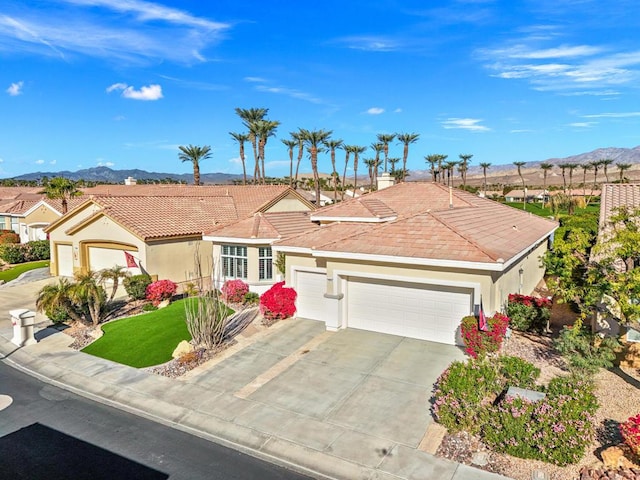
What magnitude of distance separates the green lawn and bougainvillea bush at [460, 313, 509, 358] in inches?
1108

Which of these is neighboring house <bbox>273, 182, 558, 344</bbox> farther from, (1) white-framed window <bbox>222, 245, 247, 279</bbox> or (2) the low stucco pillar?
(2) the low stucco pillar

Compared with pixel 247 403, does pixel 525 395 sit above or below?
above

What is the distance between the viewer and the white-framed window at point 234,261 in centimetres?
2255

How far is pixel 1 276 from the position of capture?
29.1 meters

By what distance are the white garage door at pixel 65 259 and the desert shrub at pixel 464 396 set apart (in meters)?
25.8

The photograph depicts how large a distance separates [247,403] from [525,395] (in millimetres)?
6691

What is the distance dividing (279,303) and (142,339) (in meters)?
5.32

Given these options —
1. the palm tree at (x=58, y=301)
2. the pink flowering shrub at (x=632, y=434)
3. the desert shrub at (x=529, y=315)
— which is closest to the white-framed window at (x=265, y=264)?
the palm tree at (x=58, y=301)

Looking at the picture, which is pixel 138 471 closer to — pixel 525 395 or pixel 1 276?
pixel 525 395

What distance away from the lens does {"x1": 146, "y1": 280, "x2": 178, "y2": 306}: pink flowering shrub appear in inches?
835

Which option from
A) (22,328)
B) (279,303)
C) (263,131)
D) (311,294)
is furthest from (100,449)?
(263,131)

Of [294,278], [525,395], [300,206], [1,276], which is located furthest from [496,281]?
[1,276]

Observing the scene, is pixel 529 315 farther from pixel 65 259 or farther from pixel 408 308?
pixel 65 259

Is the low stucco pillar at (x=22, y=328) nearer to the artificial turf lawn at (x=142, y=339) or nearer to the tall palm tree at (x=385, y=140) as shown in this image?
the artificial turf lawn at (x=142, y=339)
